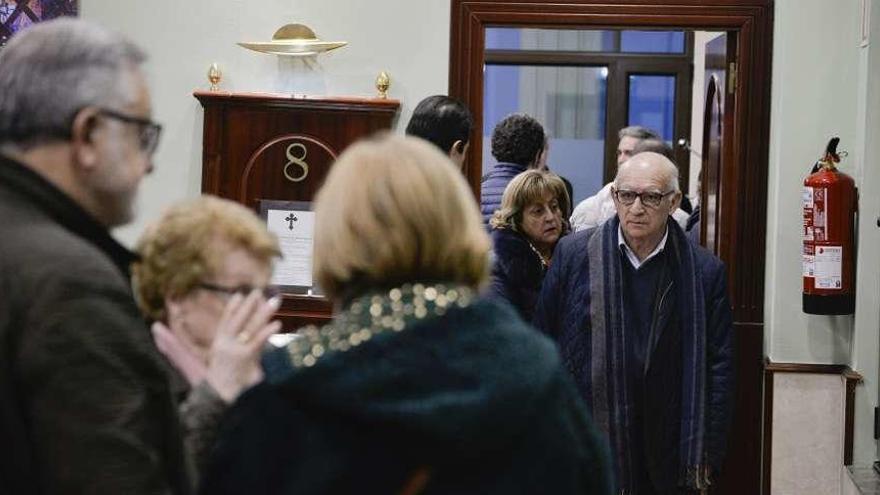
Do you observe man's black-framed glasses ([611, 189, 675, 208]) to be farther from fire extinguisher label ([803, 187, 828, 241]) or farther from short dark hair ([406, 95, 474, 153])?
fire extinguisher label ([803, 187, 828, 241])

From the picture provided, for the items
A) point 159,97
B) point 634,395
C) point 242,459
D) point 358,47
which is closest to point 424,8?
point 358,47

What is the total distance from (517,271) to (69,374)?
3.02m

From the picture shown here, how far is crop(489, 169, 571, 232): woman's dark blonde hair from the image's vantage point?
182 inches

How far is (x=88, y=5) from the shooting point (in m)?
5.61

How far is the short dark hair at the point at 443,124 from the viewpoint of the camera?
419 cm

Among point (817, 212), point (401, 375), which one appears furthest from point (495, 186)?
point (401, 375)

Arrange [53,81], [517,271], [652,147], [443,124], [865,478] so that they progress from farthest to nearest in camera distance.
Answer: [652,147]
[865,478]
[517,271]
[443,124]
[53,81]

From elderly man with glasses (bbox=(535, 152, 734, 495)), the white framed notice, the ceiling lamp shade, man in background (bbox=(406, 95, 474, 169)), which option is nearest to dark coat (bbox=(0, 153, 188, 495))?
man in background (bbox=(406, 95, 474, 169))

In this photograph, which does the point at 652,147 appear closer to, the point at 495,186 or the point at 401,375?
the point at 495,186

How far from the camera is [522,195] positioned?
15.2ft

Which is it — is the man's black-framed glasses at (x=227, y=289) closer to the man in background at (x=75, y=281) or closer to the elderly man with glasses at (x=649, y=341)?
the man in background at (x=75, y=281)

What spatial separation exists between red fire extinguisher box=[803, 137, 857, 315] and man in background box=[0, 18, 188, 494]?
370cm

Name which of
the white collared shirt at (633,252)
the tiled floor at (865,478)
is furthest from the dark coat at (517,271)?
the tiled floor at (865,478)

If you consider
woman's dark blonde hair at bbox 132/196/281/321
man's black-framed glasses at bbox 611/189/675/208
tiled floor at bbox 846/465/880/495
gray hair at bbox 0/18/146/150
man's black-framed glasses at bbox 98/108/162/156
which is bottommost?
tiled floor at bbox 846/465/880/495
